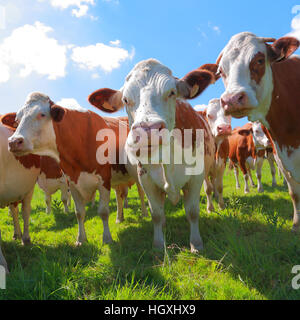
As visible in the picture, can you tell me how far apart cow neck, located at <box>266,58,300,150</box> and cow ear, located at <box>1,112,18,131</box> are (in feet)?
12.7

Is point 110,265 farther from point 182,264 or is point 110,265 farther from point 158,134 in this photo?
point 158,134

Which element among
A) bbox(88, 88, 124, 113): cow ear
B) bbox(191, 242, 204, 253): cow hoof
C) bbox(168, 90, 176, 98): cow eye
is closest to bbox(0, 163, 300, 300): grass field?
bbox(191, 242, 204, 253): cow hoof

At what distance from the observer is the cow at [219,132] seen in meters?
5.18

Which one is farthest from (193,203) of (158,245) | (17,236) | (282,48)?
(17,236)

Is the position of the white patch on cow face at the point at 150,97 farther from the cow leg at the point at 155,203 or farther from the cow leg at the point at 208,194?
the cow leg at the point at 208,194

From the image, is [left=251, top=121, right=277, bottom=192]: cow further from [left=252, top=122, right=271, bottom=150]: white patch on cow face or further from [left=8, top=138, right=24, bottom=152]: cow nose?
[left=8, top=138, right=24, bottom=152]: cow nose

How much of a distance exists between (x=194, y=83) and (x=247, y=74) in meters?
0.72

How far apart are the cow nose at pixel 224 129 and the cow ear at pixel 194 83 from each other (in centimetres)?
190

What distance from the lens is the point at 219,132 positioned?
16.8 ft

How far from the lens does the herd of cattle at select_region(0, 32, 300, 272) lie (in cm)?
273

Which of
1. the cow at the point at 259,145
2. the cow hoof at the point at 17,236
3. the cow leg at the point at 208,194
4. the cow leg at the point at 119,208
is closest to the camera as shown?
the cow hoof at the point at 17,236

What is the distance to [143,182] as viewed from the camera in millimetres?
3629

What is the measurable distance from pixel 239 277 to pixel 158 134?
1.56m

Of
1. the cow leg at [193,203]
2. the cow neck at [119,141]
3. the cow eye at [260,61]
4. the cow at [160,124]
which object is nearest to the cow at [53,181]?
the cow neck at [119,141]
